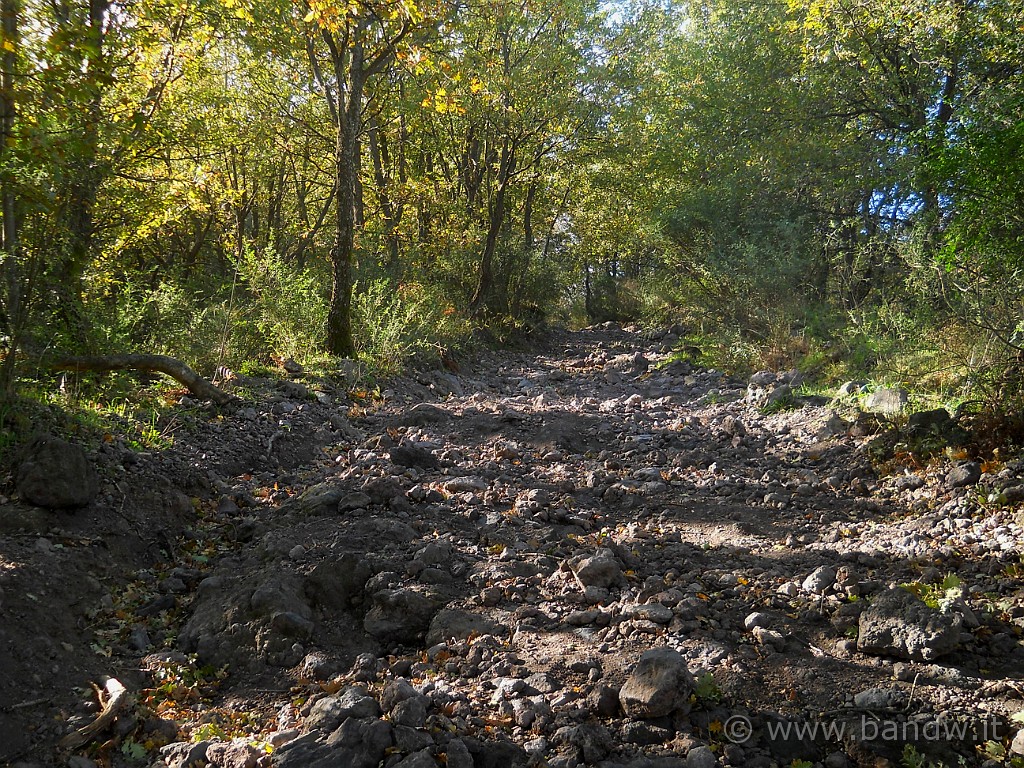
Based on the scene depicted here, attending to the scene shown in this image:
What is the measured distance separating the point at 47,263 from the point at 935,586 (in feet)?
17.6

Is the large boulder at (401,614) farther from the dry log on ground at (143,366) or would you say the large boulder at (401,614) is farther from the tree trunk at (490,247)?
the tree trunk at (490,247)

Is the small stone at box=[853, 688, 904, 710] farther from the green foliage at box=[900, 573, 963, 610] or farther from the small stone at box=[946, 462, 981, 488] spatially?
the small stone at box=[946, 462, 981, 488]

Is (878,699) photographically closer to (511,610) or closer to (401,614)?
(511,610)

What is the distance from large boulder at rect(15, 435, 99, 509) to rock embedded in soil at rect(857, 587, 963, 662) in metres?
3.86

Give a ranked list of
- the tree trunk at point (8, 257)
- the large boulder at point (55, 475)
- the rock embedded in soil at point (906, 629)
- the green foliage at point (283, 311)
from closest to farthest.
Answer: the rock embedded in soil at point (906, 629), the large boulder at point (55, 475), the tree trunk at point (8, 257), the green foliage at point (283, 311)

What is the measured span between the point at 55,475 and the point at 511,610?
8.22 feet

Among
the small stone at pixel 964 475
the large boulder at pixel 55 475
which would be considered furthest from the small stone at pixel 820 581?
A: the large boulder at pixel 55 475

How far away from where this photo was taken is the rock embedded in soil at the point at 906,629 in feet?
8.54

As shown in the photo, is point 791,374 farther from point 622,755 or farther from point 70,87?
point 70,87

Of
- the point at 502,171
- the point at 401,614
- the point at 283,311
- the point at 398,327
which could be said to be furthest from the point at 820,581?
the point at 502,171

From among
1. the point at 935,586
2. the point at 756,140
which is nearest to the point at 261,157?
the point at 756,140

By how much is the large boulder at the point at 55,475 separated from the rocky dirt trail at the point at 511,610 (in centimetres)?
9

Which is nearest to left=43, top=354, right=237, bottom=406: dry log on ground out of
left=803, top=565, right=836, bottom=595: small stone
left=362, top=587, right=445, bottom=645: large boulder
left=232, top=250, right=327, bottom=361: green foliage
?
left=232, top=250, right=327, bottom=361: green foliage

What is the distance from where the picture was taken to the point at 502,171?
1400 cm
